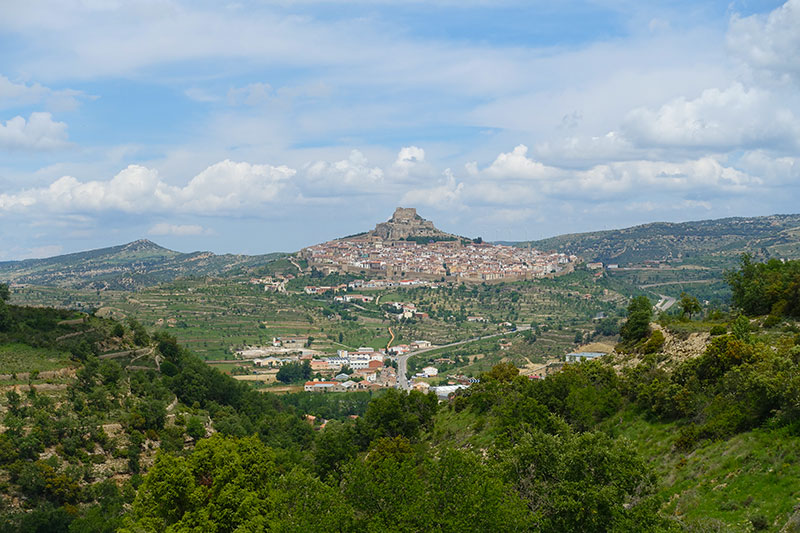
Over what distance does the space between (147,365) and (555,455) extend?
3337 centimetres

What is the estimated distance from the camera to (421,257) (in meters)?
151

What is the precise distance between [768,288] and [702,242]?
15584cm

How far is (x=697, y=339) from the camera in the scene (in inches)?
992

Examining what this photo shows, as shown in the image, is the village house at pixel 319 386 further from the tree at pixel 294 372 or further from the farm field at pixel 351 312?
the farm field at pixel 351 312

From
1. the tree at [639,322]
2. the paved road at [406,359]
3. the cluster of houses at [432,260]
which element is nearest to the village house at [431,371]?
the paved road at [406,359]

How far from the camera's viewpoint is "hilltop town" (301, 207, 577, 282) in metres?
135

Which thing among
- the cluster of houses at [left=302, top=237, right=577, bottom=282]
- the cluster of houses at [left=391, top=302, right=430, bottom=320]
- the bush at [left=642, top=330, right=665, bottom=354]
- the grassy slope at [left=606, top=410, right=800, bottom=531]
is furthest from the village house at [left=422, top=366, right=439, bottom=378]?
the cluster of houses at [left=302, top=237, right=577, bottom=282]

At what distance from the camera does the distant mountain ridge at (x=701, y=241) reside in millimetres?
138375

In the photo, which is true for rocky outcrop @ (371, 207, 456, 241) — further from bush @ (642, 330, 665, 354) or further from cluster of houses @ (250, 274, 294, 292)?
bush @ (642, 330, 665, 354)

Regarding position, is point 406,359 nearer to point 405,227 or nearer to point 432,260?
point 432,260

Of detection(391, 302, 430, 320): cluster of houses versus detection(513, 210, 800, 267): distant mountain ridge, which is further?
detection(513, 210, 800, 267): distant mountain ridge

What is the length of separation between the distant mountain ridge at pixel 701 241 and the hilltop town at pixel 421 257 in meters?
27.2

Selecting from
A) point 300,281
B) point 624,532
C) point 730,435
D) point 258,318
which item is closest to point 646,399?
point 730,435

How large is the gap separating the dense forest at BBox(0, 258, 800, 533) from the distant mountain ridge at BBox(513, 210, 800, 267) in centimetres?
11972
